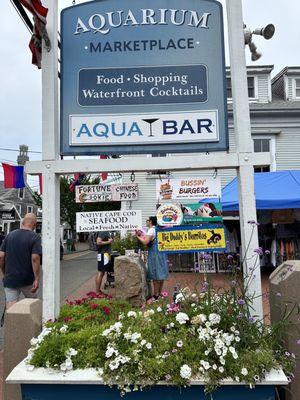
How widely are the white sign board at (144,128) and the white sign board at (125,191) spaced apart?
39 cm

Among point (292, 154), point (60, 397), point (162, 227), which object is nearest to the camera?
point (60, 397)

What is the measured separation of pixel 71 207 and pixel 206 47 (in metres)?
32.5

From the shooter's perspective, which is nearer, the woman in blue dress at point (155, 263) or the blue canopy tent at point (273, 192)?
the woman in blue dress at point (155, 263)

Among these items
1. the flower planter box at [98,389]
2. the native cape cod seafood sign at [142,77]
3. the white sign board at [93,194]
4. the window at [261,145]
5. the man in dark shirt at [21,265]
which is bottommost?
the flower planter box at [98,389]

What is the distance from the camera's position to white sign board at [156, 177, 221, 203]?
133 inches

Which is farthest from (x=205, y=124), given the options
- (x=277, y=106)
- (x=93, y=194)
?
(x=277, y=106)

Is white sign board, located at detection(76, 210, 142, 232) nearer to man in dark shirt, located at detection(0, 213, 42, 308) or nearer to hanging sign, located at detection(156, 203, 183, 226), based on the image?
hanging sign, located at detection(156, 203, 183, 226)

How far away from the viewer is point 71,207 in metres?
34.8

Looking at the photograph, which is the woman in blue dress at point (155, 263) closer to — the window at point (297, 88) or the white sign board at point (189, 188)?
the white sign board at point (189, 188)

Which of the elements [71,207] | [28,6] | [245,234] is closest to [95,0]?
[28,6]

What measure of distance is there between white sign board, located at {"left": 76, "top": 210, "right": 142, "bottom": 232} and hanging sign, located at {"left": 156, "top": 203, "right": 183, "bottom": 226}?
1.23ft

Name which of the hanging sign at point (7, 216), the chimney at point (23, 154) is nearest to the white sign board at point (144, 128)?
the chimney at point (23, 154)

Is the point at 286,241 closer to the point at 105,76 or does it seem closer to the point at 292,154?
the point at 292,154

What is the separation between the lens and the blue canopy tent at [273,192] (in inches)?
383
